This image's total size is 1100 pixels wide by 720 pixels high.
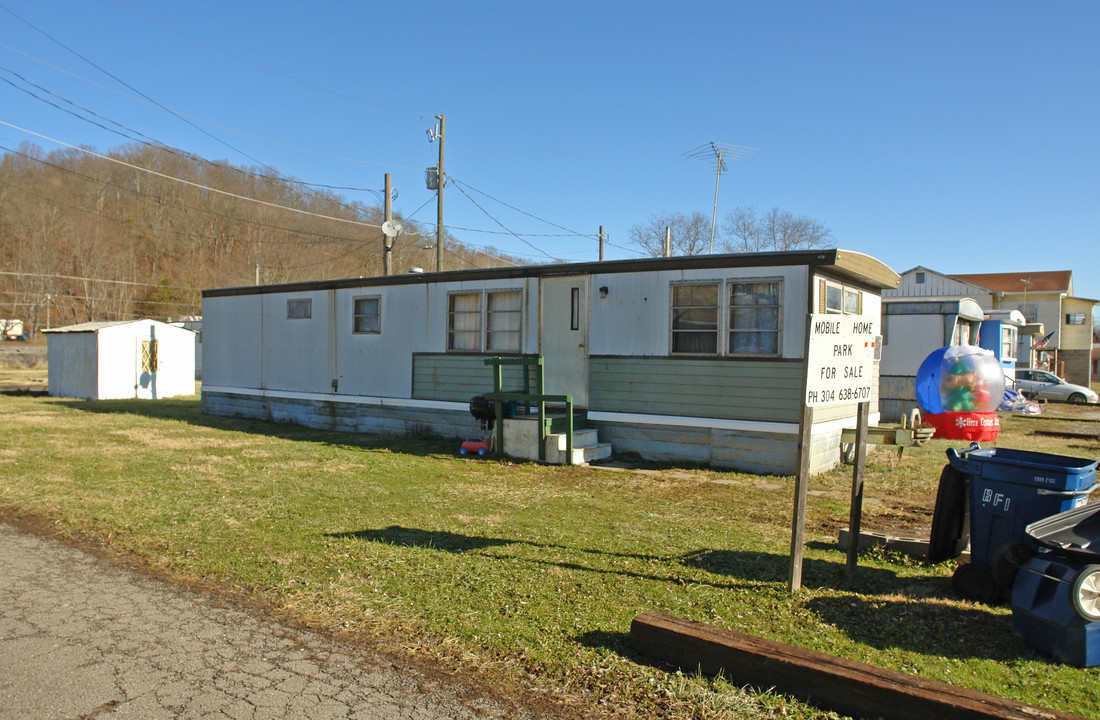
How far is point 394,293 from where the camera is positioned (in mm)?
13422

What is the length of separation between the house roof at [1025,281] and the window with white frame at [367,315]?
40.2 metres

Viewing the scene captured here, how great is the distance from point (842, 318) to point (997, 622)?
2.02 m

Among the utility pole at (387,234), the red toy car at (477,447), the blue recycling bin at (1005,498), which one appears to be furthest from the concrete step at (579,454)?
the utility pole at (387,234)

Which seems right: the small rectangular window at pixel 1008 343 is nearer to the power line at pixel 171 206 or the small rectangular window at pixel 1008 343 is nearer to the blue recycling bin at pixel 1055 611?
the blue recycling bin at pixel 1055 611

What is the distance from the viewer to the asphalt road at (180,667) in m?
3.16

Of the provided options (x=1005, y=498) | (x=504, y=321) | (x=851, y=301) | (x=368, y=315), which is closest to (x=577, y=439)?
(x=504, y=321)

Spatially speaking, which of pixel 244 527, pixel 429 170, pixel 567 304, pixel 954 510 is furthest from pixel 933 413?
pixel 429 170

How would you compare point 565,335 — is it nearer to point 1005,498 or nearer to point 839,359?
point 839,359

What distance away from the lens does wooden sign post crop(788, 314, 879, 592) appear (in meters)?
4.62

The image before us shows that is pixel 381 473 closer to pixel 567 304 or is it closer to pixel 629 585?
pixel 567 304

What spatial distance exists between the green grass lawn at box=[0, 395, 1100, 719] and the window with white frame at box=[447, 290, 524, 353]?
2.42 metres

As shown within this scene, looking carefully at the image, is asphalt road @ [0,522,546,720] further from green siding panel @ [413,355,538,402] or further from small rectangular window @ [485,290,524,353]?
small rectangular window @ [485,290,524,353]

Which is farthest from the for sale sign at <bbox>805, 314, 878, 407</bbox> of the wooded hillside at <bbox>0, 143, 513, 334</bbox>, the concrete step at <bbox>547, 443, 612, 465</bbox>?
the wooded hillside at <bbox>0, 143, 513, 334</bbox>

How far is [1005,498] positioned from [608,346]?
22.3ft
